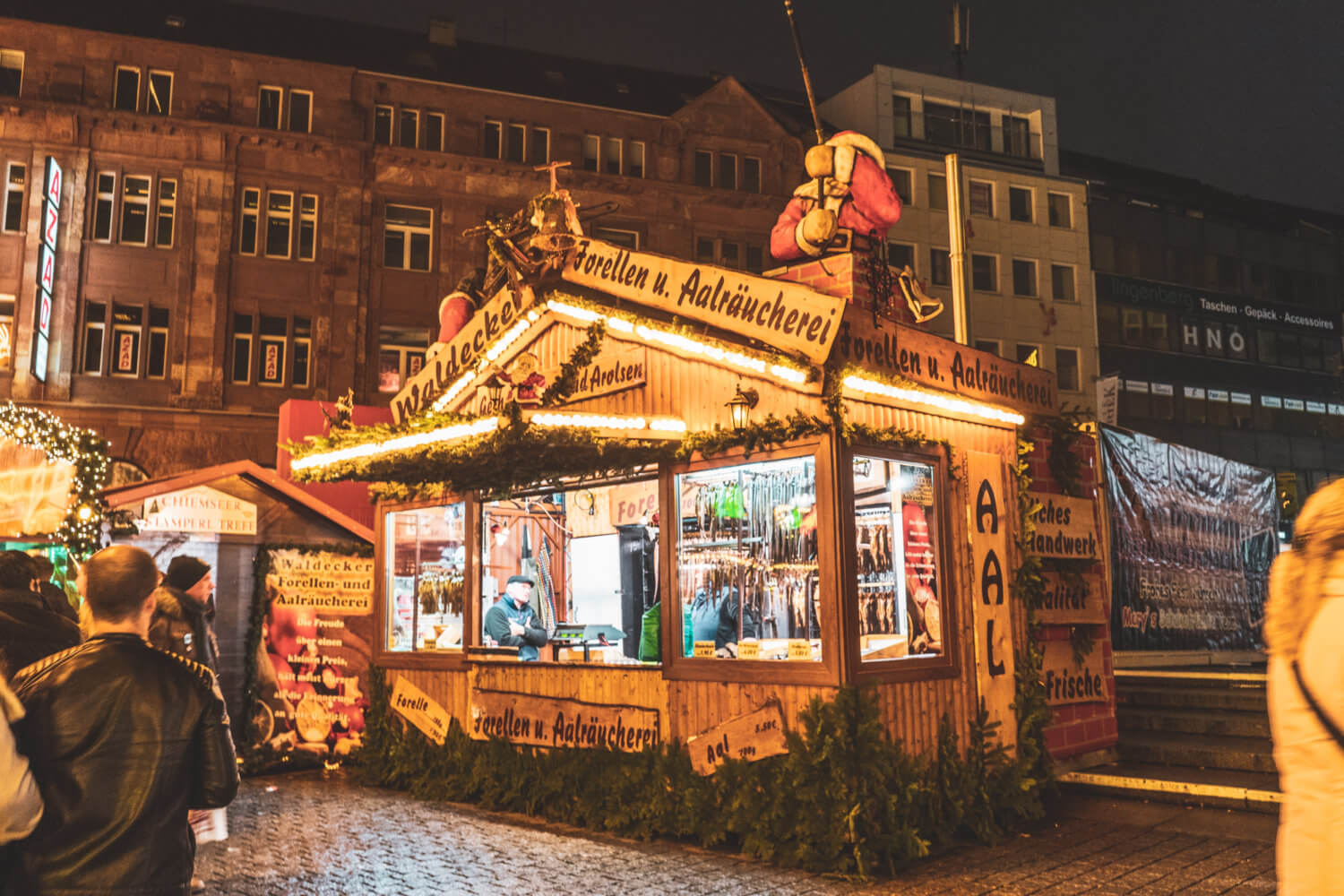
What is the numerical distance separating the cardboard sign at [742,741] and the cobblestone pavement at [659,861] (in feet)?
2.00

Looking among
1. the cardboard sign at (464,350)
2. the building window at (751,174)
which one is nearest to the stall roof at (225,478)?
the cardboard sign at (464,350)

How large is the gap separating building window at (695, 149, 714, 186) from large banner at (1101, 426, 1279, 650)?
20.6 m

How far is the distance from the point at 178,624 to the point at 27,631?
133 inches

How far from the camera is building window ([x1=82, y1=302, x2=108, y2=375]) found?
86.4ft

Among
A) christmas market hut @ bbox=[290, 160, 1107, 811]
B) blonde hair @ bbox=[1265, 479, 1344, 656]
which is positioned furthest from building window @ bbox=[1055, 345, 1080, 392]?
blonde hair @ bbox=[1265, 479, 1344, 656]

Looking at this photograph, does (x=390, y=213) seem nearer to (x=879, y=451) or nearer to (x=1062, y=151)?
(x=879, y=451)

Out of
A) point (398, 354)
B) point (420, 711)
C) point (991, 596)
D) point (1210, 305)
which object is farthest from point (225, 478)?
point (1210, 305)

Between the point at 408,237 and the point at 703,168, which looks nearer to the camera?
the point at 408,237

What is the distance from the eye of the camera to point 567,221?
9992 mm

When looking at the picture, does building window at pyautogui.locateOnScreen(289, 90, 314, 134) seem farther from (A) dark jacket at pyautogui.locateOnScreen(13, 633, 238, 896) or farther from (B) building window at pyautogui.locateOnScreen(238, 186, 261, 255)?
(A) dark jacket at pyautogui.locateOnScreen(13, 633, 238, 896)

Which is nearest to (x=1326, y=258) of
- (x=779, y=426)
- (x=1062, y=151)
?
(x=1062, y=151)

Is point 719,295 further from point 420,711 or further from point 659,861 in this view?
point 420,711

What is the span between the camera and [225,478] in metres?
12.1

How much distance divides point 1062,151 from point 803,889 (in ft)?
147
